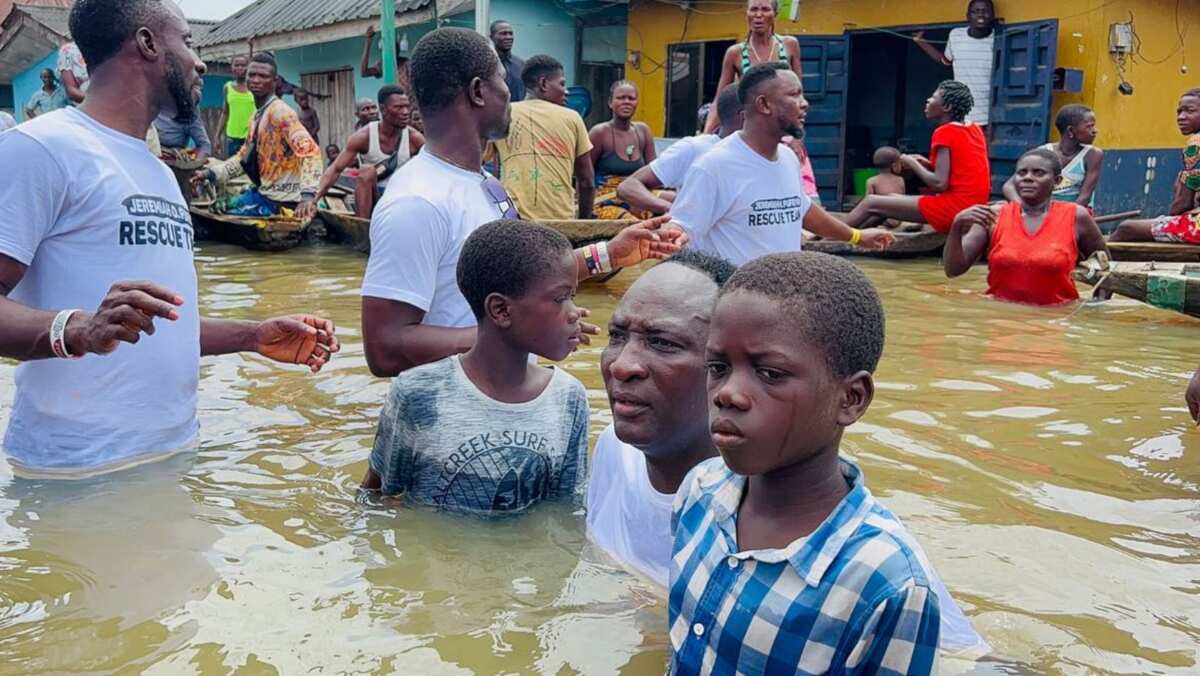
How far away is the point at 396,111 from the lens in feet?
38.4

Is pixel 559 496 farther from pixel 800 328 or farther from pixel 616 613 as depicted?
pixel 800 328

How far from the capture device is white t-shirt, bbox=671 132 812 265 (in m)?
5.31

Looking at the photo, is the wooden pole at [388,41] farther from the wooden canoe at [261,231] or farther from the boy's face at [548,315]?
the boy's face at [548,315]

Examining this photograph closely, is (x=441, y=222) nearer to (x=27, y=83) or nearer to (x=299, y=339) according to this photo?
(x=299, y=339)

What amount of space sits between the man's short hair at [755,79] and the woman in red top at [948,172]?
A: 5.68m

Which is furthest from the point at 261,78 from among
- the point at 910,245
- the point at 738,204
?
the point at 738,204

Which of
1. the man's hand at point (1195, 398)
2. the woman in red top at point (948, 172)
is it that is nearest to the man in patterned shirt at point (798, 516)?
the man's hand at point (1195, 398)

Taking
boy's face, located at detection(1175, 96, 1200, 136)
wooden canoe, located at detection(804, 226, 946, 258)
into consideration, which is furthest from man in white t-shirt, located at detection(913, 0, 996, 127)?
boy's face, located at detection(1175, 96, 1200, 136)

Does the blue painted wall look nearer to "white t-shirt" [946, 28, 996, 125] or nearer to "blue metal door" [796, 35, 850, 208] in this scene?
"blue metal door" [796, 35, 850, 208]

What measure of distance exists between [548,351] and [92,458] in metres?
1.51

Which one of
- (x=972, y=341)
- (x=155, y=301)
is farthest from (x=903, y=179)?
(x=155, y=301)

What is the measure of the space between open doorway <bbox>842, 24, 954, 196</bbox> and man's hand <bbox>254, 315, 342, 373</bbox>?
15816 mm

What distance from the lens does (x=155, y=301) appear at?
2947 millimetres

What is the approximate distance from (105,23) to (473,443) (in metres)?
1.73
